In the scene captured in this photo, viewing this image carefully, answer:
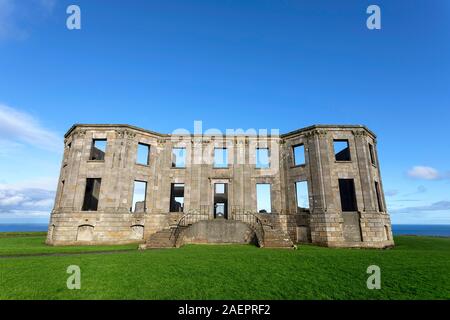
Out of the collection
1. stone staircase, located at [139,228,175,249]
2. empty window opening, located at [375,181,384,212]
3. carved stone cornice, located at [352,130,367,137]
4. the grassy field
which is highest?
carved stone cornice, located at [352,130,367,137]

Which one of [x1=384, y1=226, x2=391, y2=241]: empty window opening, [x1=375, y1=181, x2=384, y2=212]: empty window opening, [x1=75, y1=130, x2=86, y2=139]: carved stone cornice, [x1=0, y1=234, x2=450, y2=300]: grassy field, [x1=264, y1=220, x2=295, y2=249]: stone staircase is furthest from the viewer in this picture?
[x1=75, y1=130, x2=86, y2=139]: carved stone cornice

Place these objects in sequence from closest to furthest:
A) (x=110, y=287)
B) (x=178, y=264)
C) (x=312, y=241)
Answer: (x=110, y=287) → (x=178, y=264) → (x=312, y=241)

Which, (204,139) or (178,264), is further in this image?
(204,139)

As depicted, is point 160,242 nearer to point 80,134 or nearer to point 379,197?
point 80,134

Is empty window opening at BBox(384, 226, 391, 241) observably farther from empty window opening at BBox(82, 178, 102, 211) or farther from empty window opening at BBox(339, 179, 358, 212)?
Result: empty window opening at BBox(82, 178, 102, 211)

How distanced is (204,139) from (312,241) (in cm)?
1304

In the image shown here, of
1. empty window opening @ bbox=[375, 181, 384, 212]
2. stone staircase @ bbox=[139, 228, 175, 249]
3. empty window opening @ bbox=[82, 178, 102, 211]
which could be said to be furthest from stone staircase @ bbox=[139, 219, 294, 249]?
empty window opening @ bbox=[82, 178, 102, 211]

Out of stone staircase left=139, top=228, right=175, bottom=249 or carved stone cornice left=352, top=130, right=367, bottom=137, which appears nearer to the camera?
stone staircase left=139, top=228, right=175, bottom=249

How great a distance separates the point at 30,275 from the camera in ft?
25.7

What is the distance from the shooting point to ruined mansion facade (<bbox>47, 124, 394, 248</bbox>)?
18672 millimetres

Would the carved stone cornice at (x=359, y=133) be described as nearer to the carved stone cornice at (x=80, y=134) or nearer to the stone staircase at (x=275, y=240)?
the stone staircase at (x=275, y=240)

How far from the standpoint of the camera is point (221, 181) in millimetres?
22219
